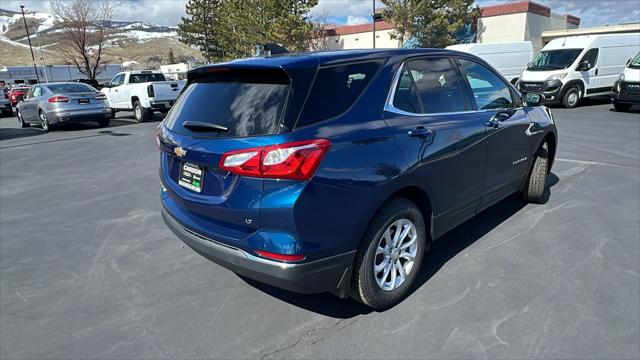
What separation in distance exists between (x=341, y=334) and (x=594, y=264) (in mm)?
2321

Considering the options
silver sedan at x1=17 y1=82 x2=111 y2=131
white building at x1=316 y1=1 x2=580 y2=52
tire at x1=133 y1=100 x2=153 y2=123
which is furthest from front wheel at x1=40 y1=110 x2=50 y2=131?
white building at x1=316 y1=1 x2=580 y2=52

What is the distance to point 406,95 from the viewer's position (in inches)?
120

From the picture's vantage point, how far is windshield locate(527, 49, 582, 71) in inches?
604

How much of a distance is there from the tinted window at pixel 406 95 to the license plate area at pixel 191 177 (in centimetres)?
141

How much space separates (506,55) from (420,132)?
1960cm

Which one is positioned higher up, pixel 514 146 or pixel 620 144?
pixel 514 146

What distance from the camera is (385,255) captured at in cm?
296

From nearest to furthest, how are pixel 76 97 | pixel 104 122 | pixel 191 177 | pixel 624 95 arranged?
pixel 191 177 → pixel 624 95 → pixel 76 97 → pixel 104 122

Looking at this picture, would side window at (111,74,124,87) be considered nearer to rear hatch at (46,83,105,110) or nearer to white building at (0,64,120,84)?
rear hatch at (46,83,105,110)

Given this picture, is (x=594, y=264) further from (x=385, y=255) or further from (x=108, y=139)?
(x=108, y=139)

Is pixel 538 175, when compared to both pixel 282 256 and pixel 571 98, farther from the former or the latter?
pixel 571 98

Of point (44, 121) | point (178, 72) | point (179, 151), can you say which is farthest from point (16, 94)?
point (179, 151)

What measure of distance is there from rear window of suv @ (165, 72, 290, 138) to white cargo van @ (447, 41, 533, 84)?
60.9 feet

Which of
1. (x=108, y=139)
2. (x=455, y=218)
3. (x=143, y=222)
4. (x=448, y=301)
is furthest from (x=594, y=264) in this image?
(x=108, y=139)
